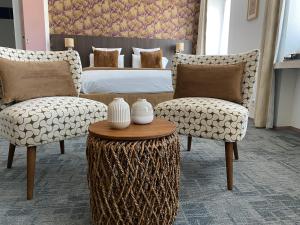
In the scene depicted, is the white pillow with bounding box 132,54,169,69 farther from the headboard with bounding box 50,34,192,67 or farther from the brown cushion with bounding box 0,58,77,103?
the brown cushion with bounding box 0,58,77,103

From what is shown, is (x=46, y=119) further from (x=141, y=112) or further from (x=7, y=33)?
(x=7, y=33)

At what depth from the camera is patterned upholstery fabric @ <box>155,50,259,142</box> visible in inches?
54.9

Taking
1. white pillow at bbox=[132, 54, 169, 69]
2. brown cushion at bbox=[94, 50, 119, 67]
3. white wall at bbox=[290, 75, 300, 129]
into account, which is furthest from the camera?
white pillow at bbox=[132, 54, 169, 69]

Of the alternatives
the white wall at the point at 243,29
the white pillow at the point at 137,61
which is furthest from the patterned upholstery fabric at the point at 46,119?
the white pillow at the point at 137,61

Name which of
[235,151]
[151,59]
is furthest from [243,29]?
[235,151]

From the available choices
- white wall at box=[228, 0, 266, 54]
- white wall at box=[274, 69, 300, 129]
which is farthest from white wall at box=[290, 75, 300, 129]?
white wall at box=[228, 0, 266, 54]

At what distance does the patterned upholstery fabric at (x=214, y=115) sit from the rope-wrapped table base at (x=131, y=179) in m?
0.47

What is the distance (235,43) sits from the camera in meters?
4.11

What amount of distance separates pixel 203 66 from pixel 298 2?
1.89 m

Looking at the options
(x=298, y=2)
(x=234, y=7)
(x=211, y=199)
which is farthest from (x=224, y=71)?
(x=234, y=7)

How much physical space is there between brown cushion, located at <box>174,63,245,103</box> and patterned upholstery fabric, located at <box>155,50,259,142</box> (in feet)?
0.23

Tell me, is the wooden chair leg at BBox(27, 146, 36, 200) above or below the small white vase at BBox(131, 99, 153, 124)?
below

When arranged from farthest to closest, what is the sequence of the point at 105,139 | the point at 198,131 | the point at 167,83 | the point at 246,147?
1. the point at 167,83
2. the point at 246,147
3. the point at 198,131
4. the point at 105,139

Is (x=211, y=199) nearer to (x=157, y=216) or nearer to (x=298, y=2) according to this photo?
(x=157, y=216)
